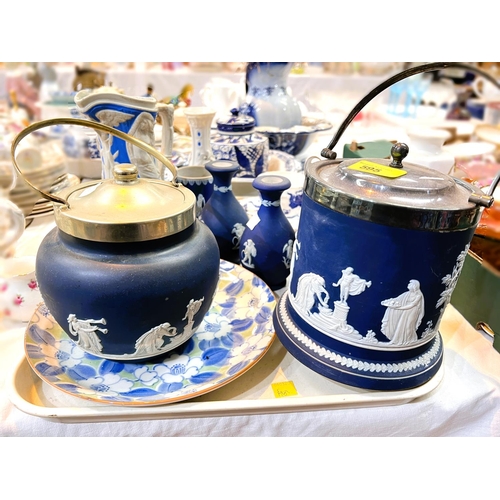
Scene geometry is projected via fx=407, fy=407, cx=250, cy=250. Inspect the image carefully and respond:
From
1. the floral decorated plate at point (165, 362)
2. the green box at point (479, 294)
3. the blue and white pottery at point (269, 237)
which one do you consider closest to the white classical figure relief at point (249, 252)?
the blue and white pottery at point (269, 237)

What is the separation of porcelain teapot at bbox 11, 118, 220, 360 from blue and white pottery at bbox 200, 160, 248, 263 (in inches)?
13.4

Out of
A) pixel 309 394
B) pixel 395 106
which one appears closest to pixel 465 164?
pixel 309 394

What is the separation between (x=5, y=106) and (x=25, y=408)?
1210 millimetres

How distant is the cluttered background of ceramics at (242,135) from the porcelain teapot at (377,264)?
0.66 feet

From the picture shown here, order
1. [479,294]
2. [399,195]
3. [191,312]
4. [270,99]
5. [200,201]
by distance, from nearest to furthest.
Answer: [399,195] < [191,312] < [479,294] < [200,201] < [270,99]

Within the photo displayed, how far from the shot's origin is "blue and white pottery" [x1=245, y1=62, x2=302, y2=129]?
6.20ft

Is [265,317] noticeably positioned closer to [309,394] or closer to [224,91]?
[309,394]

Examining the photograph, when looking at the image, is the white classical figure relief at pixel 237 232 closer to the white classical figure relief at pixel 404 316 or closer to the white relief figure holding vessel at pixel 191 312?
the white relief figure holding vessel at pixel 191 312

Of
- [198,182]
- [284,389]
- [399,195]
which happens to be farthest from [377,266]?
[198,182]

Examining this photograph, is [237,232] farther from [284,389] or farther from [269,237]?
[284,389]

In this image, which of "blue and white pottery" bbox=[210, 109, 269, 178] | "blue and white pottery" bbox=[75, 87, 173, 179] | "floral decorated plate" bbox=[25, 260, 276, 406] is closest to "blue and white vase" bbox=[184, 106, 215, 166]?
"blue and white pottery" bbox=[210, 109, 269, 178]

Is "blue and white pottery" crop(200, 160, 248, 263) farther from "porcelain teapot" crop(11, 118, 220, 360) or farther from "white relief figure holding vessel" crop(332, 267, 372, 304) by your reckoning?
"white relief figure holding vessel" crop(332, 267, 372, 304)

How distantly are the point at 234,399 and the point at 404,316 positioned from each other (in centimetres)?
32

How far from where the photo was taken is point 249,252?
101 centimetres
